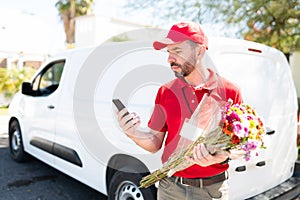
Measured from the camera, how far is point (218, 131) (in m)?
1.47

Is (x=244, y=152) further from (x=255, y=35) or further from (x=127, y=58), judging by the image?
(x=255, y=35)

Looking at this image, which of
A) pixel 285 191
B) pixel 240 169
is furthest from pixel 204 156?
pixel 285 191

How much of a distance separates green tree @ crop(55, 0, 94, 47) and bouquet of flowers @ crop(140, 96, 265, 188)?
24395 mm

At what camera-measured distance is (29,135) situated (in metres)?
4.53

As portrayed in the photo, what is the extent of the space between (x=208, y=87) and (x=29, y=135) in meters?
3.61

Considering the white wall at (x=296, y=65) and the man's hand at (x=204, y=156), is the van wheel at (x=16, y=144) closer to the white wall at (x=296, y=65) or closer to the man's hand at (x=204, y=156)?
the man's hand at (x=204, y=156)

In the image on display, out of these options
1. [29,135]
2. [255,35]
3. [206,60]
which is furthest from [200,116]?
[255,35]

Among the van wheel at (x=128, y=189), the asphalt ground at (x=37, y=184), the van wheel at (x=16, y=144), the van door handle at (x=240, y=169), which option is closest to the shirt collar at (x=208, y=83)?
the van door handle at (x=240, y=169)

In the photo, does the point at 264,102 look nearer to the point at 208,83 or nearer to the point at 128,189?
the point at 208,83

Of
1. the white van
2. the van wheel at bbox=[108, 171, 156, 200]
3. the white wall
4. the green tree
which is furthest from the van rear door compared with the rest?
the green tree

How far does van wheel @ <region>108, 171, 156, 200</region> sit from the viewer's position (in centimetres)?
250

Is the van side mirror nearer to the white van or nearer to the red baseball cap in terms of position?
the white van

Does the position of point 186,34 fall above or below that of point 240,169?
above

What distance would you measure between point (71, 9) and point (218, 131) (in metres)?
25.0
